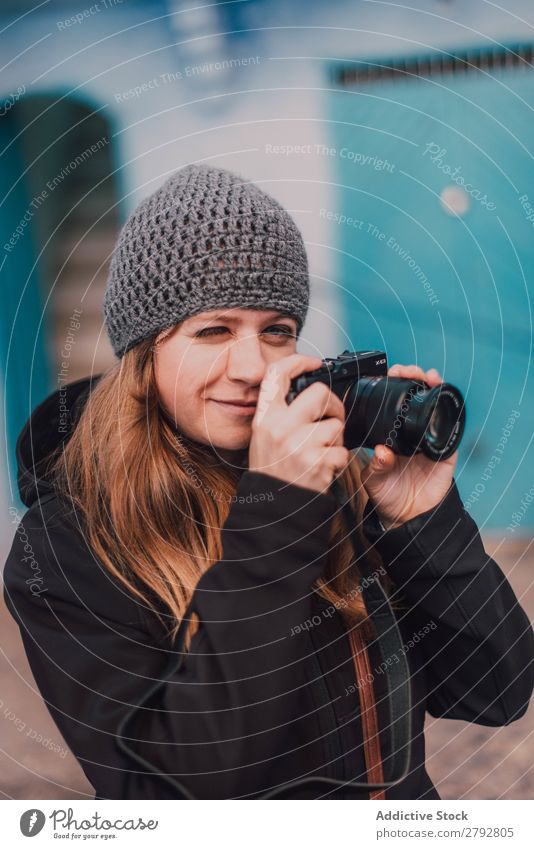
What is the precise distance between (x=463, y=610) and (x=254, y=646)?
20cm

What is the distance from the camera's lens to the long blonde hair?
1.97 ft

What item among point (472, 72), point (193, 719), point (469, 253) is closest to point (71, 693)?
point (193, 719)

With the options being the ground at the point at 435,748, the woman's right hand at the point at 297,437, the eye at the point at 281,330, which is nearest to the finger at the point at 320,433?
the woman's right hand at the point at 297,437

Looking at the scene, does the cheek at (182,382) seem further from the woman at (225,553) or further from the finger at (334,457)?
the finger at (334,457)

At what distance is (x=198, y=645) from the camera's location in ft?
1.75

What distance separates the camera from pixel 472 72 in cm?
79

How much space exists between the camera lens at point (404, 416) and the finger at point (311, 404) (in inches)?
1.9

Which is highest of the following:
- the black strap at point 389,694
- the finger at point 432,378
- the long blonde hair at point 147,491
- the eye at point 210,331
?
the eye at point 210,331

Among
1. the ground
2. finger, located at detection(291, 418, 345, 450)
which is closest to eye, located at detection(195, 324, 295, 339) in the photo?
finger, located at detection(291, 418, 345, 450)

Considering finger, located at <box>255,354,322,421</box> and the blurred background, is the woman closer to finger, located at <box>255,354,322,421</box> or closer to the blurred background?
finger, located at <box>255,354,322,421</box>

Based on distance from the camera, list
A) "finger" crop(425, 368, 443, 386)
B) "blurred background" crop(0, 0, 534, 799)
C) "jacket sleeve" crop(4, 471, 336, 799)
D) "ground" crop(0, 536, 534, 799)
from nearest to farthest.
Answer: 1. "jacket sleeve" crop(4, 471, 336, 799)
2. "finger" crop(425, 368, 443, 386)
3. "blurred background" crop(0, 0, 534, 799)
4. "ground" crop(0, 536, 534, 799)

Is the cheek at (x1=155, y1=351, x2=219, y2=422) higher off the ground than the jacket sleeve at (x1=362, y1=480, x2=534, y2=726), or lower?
higher

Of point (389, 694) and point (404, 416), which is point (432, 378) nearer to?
point (404, 416)

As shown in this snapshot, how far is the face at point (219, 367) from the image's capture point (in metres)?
0.60
